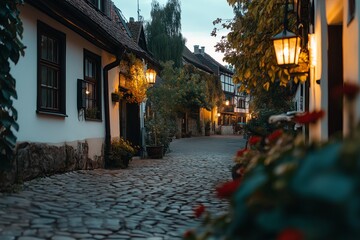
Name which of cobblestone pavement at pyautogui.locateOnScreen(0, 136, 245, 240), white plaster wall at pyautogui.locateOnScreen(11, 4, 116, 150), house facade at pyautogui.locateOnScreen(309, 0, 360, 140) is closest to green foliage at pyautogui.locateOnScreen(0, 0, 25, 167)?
cobblestone pavement at pyautogui.locateOnScreen(0, 136, 245, 240)

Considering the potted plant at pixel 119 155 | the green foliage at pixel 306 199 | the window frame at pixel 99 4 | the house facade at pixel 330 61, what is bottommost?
the potted plant at pixel 119 155

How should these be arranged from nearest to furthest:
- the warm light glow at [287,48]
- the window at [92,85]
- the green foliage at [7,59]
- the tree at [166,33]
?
the green foliage at [7,59] < the warm light glow at [287,48] < the window at [92,85] < the tree at [166,33]

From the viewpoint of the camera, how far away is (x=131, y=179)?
7.92 m

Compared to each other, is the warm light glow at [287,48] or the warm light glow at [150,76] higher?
the warm light glow at [150,76]

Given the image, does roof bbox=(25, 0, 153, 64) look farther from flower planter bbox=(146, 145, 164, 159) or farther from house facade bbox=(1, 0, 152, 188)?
flower planter bbox=(146, 145, 164, 159)

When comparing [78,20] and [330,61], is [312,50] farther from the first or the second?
[78,20]

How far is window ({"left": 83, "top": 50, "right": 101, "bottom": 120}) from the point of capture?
9.42m

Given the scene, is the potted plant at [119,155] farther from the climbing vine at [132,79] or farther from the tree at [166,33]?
the tree at [166,33]

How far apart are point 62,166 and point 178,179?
2285 mm

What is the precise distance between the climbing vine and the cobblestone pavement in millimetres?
3721

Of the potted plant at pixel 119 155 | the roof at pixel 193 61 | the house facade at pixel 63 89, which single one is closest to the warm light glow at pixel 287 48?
the house facade at pixel 63 89

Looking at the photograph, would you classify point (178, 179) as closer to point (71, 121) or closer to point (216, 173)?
point (216, 173)

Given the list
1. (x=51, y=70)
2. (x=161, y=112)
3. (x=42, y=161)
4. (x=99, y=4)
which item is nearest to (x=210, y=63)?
(x=161, y=112)

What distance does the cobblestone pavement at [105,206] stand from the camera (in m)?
3.98
